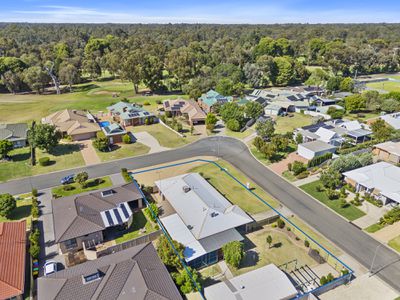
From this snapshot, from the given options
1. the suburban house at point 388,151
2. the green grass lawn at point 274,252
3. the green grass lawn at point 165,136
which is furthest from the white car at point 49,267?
the suburban house at point 388,151

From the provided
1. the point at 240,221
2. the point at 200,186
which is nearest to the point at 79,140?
the point at 200,186

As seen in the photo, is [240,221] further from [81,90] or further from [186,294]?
[81,90]

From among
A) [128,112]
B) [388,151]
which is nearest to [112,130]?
[128,112]

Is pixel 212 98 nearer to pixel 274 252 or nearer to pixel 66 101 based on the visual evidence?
pixel 66 101

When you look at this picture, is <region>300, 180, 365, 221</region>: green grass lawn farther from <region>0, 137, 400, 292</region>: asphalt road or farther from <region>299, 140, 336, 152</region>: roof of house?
<region>299, 140, 336, 152</region>: roof of house

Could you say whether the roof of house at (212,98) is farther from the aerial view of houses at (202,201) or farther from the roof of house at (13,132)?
the roof of house at (13,132)

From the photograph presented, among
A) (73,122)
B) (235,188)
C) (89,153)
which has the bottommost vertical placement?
(235,188)

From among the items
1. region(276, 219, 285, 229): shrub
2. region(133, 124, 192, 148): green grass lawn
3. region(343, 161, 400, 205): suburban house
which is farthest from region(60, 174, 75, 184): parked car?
region(343, 161, 400, 205): suburban house
